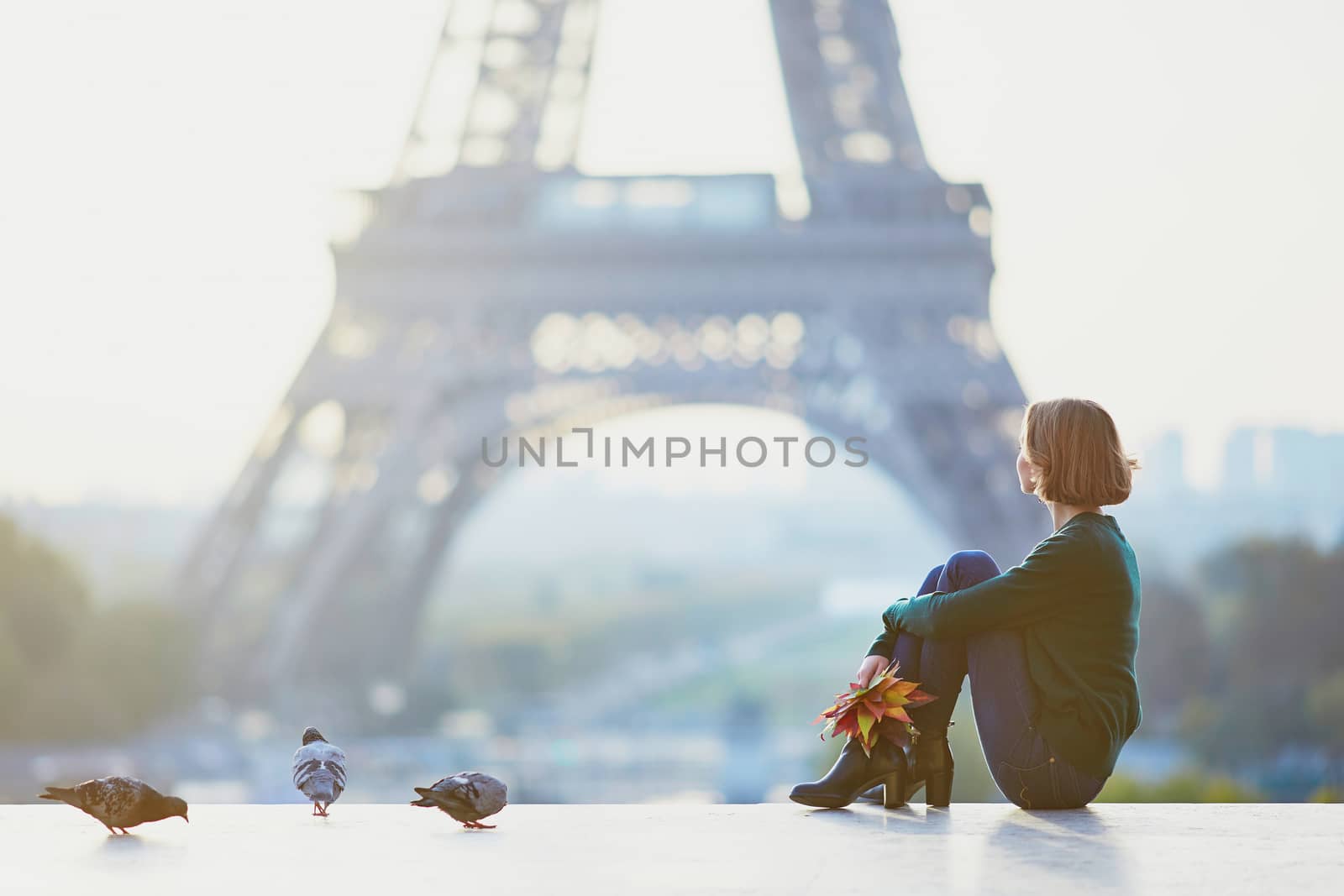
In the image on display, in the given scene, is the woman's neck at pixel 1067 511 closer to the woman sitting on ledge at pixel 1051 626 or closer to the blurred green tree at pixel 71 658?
the woman sitting on ledge at pixel 1051 626

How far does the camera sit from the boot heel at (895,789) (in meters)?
3.39

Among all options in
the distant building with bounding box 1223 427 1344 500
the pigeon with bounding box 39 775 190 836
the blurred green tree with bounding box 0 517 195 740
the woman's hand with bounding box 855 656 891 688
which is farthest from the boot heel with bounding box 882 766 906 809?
the distant building with bounding box 1223 427 1344 500

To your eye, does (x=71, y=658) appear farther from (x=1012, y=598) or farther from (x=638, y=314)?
(x=1012, y=598)

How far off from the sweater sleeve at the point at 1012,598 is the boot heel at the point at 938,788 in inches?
17.5

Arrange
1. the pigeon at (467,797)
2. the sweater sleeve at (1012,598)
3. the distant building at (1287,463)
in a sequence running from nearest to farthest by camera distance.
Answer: the sweater sleeve at (1012,598) → the pigeon at (467,797) → the distant building at (1287,463)

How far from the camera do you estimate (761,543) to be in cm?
5312

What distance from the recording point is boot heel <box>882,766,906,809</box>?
3391 mm

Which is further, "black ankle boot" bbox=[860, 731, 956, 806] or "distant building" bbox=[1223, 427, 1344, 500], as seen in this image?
"distant building" bbox=[1223, 427, 1344, 500]

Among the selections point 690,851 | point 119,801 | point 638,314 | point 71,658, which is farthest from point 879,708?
point 71,658

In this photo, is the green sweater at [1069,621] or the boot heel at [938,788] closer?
the green sweater at [1069,621]

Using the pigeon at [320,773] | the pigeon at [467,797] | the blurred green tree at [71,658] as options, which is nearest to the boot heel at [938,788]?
the pigeon at [467,797]

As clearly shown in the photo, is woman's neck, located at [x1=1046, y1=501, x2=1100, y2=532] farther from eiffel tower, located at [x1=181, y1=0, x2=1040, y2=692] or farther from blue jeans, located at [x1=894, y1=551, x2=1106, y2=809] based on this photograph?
eiffel tower, located at [x1=181, y1=0, x2=1040, y2=692]

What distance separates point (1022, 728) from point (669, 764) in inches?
693

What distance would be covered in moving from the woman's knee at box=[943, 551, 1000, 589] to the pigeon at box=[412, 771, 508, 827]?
98 centimetres
